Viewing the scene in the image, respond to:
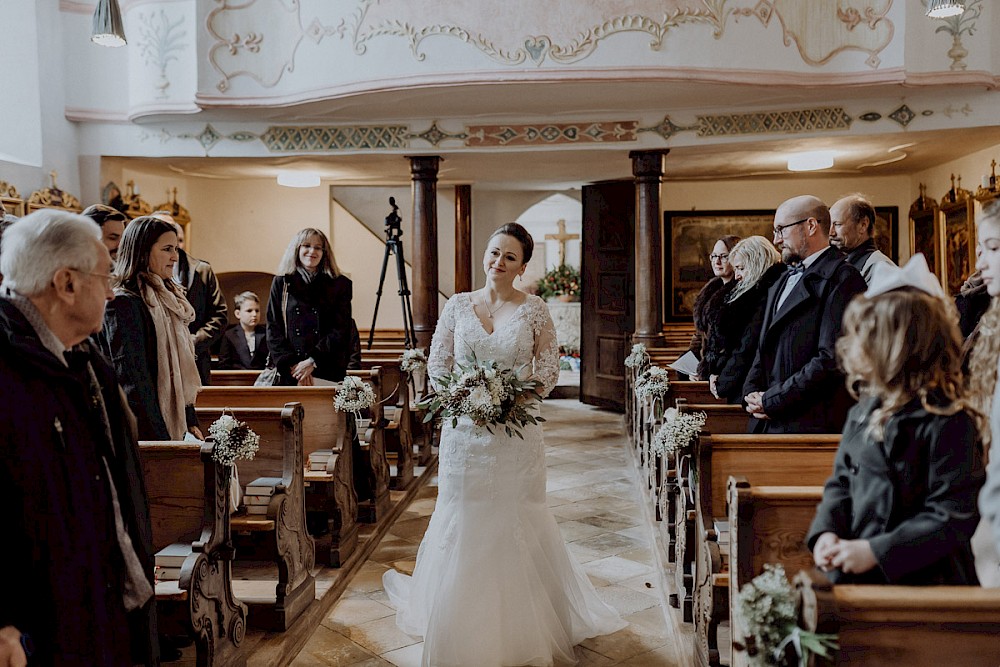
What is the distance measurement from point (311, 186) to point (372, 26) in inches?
153

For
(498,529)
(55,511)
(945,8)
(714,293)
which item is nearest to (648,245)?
(714,293)

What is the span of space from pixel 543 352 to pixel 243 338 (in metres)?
4.03

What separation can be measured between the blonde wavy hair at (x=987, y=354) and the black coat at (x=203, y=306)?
4.28m

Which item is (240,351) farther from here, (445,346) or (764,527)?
(764,527)

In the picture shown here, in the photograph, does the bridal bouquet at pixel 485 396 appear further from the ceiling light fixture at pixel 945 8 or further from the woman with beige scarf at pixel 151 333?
the ceiling light fixture at pixel 945 8

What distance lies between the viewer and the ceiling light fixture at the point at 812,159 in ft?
28.4

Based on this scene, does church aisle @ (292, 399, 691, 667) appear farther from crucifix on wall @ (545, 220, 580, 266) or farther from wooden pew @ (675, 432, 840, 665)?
crucifix on wall @ (545, 220, 580, 266)

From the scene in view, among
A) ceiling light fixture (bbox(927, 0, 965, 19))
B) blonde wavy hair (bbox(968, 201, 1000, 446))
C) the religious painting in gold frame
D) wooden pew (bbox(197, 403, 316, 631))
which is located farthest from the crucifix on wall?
blonde wavy hair (bbox(968, 201, 1000, 446))

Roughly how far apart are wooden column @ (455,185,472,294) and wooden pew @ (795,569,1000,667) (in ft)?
33.5

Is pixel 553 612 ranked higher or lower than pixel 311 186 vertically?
lower

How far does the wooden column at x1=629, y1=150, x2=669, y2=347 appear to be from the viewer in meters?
8.23

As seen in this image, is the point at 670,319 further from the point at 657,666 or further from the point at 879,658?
the point at 879,658

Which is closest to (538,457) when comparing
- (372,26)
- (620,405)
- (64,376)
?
(64,376)

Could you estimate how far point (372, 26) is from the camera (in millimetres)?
7195
